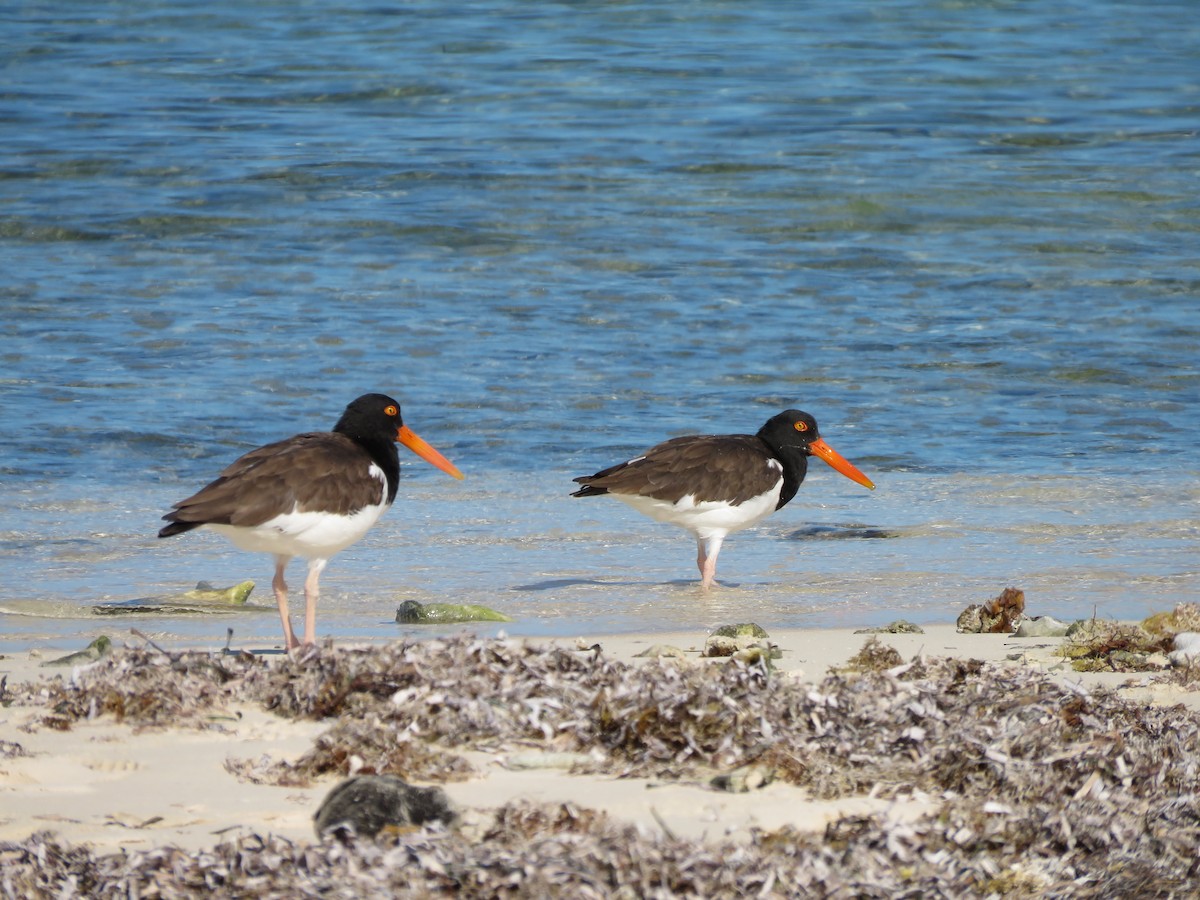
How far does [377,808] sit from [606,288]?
9.82 metres

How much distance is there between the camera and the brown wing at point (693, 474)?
7.73m

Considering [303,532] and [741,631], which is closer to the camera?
[741,631]

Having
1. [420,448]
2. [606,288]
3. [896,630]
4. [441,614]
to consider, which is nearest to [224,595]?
[441,614]

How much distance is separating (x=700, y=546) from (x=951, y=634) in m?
1.90

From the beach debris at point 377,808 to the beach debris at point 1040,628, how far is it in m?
2.90

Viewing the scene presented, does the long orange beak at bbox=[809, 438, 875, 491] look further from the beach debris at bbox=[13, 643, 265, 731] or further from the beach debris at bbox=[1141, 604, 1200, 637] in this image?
the beach debris at bbox=[13, 643, 265, 731]

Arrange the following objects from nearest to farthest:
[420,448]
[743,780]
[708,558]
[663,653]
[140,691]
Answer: [743,780], [140,691], [663,653], [420,448], [708,558]

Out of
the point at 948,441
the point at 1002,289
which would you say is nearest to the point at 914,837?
the point at 948,441

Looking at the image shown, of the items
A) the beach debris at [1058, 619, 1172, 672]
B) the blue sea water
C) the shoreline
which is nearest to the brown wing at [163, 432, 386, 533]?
the blue sea water

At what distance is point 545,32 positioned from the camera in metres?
22.2

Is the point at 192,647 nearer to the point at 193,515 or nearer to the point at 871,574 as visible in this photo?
the point at 193,515

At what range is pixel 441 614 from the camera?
6195 millimetres

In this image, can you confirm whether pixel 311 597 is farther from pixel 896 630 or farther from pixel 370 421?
pixel 896 630

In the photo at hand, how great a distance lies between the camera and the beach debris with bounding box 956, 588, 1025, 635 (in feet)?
19.7
